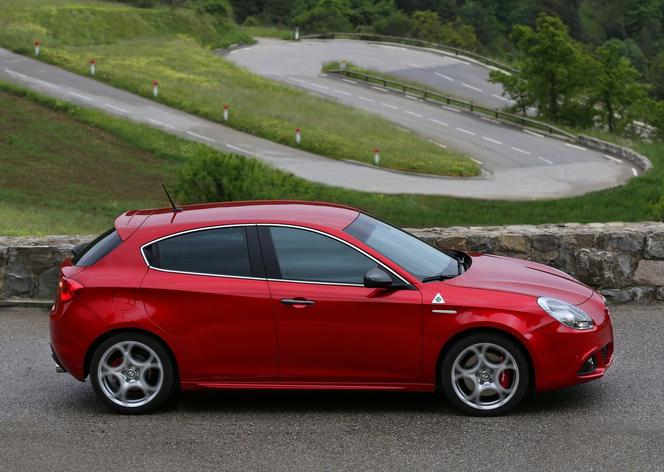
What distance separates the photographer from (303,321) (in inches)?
319

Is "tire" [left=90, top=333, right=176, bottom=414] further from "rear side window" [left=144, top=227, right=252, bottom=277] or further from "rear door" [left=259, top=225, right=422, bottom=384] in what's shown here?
"rear door" [left=259, top=225, right=422, bottom=384]

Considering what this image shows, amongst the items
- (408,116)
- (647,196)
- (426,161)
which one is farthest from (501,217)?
(408,116)

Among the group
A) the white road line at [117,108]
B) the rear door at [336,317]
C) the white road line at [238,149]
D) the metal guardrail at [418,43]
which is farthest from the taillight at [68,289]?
the metal guardrail at [418,43]

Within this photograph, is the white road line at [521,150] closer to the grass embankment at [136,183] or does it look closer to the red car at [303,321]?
the grass embankment at [136,183]

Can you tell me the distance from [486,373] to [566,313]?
71 centimetres

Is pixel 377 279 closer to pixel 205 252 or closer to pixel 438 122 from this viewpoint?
pixel 205 252

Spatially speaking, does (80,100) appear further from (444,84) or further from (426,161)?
(444,84)

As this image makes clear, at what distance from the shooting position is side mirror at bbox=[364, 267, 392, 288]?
26.0ft

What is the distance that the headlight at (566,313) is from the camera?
8.06 meters

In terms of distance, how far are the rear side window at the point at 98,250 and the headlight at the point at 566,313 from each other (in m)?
3.11

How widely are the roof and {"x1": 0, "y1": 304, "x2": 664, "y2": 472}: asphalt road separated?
1.35m

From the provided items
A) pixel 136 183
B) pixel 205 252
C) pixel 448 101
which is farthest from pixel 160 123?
pixel 205 252

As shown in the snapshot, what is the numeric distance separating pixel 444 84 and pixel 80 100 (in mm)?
21599

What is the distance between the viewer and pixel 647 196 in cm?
3381
